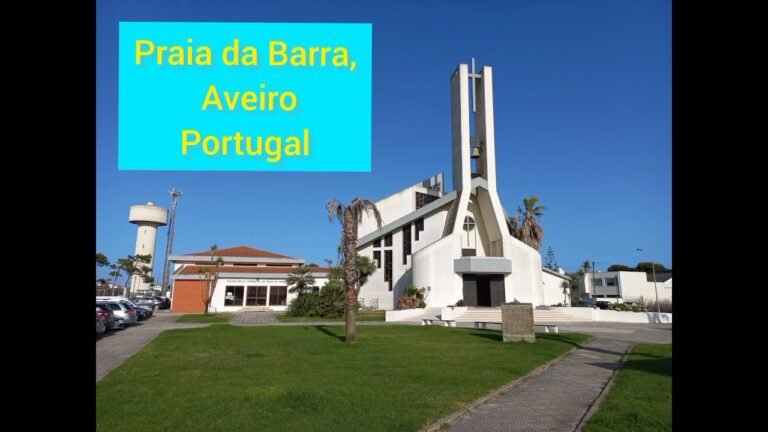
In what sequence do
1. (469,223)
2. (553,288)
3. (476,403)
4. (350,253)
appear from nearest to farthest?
(476,403), (350,253), (469,223), (553,288)

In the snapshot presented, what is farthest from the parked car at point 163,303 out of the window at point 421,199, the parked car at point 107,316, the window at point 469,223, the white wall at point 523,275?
the white wall at point 523,275

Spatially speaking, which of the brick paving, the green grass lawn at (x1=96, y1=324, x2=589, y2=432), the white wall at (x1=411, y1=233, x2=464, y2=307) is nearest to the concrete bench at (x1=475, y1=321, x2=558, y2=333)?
the green grass lawn at (x1=96, y1=324, x2=589, y2=432)

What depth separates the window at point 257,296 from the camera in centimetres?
4394

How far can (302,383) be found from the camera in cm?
909

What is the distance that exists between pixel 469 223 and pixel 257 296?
67.3 feet

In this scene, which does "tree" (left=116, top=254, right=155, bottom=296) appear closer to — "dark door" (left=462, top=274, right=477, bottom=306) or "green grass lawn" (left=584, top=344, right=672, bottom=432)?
"dark door" (left=462, top=274, right=477, bottom=306)

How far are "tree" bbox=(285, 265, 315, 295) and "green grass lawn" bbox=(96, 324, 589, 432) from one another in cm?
2693

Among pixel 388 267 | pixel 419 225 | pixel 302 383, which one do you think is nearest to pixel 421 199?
pixel 419 225

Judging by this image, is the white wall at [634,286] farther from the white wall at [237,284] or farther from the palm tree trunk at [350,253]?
the palm tree trunk at [350,253]

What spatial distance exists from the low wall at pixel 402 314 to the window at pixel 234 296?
17.0 metres

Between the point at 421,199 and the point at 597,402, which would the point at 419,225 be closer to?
the point at 421,199
